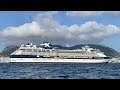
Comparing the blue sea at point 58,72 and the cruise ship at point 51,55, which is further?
the cruise ship at point 51,55

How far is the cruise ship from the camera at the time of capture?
83.4ft

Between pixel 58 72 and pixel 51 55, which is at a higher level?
pixel 51 55

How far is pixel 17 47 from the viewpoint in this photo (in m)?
27.9

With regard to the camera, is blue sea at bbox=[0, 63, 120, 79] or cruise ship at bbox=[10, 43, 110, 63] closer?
blue sea at bbox=[0, 63, 120, 79]

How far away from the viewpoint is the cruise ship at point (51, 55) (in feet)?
83.4

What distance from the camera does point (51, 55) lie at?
25.7 m

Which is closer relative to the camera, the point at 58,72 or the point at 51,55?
the point at 58,72
